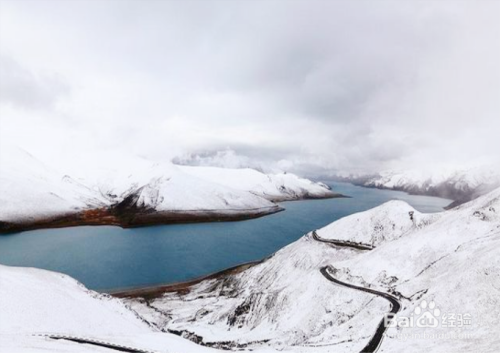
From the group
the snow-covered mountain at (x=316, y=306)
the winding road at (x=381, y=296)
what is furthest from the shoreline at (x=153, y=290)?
the winding road at (x=381, y=296)

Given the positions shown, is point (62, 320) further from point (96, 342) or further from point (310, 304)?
point (310, 304)

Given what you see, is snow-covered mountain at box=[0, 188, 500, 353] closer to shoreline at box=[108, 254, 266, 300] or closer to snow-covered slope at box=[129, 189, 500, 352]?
snow-covered slope at box=[129, 189, 500, 352]

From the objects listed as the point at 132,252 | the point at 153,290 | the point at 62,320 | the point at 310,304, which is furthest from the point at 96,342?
the point at 132,252


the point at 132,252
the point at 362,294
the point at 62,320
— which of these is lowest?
the point at 132,252

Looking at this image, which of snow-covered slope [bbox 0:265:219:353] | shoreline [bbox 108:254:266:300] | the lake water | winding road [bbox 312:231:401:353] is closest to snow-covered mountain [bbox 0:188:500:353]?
snow-covered slope [bbox 0:265:219:353]

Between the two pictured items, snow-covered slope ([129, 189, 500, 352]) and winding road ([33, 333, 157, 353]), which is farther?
snow-covered slope ([129, 189, 500, 352])
